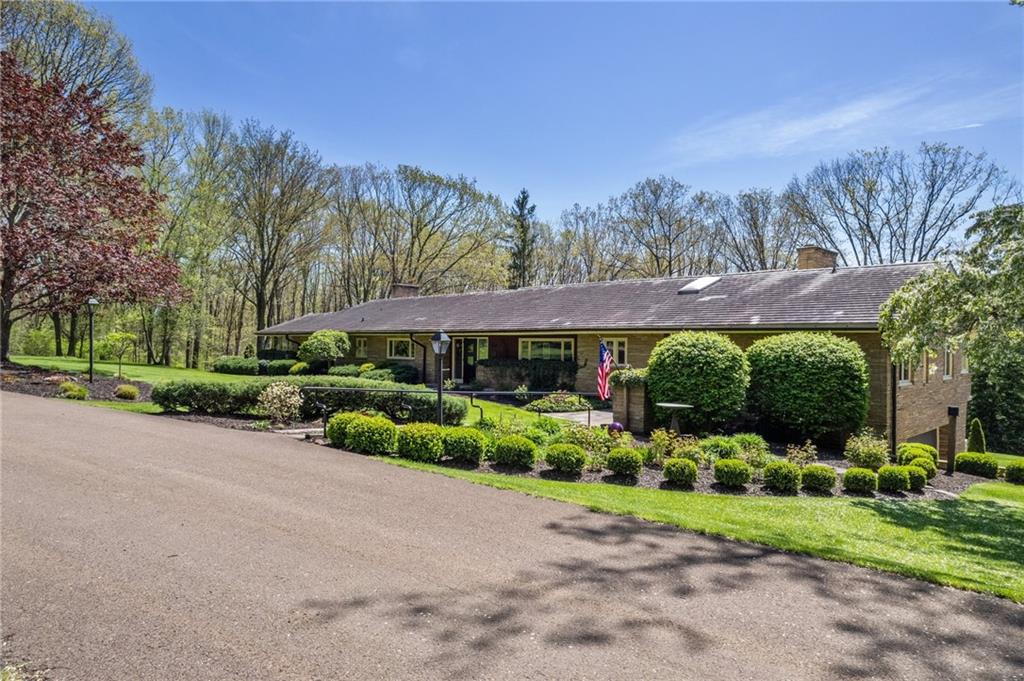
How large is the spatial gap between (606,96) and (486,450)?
31.3 feet

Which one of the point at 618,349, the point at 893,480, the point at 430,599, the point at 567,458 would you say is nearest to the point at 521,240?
the point at 618,349

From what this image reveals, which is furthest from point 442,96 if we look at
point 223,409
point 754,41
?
point 223,409

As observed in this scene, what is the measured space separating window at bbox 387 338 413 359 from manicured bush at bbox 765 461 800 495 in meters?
20.1

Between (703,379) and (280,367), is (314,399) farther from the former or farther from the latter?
(280,367)

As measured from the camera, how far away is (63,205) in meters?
17.4

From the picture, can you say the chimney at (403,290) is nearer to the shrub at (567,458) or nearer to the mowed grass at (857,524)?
the mowed grass at (857,524)

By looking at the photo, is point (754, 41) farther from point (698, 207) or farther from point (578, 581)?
point (698, 207)

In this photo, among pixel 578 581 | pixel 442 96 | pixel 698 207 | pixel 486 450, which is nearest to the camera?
pixel 578 581

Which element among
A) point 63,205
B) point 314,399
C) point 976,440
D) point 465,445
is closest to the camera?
point 465,445

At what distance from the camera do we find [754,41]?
10852 mm

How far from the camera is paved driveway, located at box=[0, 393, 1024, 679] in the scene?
3143mm

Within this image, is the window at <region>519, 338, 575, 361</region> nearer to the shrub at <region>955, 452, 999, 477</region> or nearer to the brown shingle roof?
the brown shingle roof

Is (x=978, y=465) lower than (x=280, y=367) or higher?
lower

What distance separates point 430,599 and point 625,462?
5.57 metres
